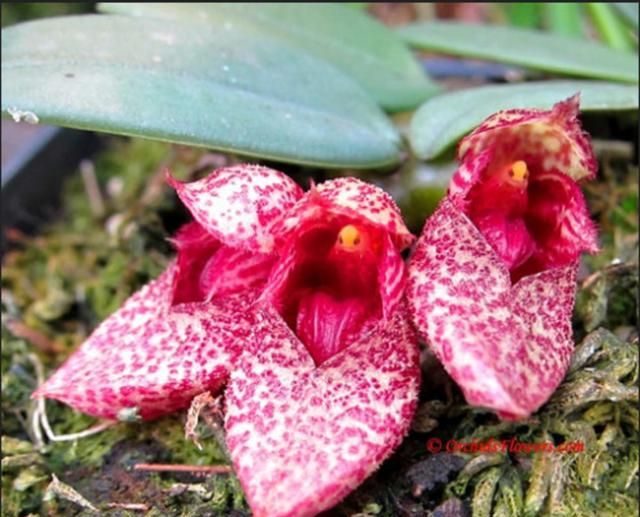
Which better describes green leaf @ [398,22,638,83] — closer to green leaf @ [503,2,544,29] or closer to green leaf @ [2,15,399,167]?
green leaf @ [2,15,399,167]

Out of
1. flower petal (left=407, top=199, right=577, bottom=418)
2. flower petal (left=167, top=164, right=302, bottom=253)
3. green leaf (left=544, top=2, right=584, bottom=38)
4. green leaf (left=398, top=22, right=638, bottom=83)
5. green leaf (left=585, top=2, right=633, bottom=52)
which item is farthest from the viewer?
green leaf (left=544, top=2, right=584, bottom=38)

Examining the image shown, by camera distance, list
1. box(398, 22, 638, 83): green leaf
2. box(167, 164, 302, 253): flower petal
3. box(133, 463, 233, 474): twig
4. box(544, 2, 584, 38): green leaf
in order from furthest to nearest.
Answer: box(544, 2, 584, 38): green leaf
box(398, 22, 638, 83): green leaf
box(133, 463, 233, 474): twig
box(167, 164, 302, 253): flower petal

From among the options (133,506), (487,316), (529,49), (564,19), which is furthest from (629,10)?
(133,506)

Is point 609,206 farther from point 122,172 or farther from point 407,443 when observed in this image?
point 122,172

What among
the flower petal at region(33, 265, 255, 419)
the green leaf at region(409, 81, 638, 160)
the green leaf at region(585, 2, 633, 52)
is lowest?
the flower petal at region(33, 265, 255, 419)

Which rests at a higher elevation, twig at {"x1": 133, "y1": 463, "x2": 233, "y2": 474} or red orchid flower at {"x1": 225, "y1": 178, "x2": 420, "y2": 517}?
Answer: red orchid flower at {"x1": 225, "y1": 178, "x2": 420, "y2": 517}

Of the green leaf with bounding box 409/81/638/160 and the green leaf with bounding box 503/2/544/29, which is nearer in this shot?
the green leaf with bounding box 409/81/638/160

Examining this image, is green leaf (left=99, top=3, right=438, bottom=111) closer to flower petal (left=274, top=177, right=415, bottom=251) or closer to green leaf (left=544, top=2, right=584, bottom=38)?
green leaf (left=544, top=2, right=584, bottom=38)

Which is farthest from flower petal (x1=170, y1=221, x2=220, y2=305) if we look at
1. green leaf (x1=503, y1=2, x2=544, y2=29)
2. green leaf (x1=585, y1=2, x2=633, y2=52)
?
green leaf (x1=503, y1=2, x2=544, y2=29)
